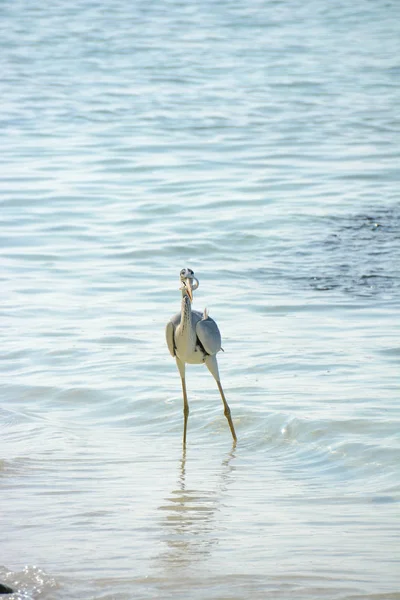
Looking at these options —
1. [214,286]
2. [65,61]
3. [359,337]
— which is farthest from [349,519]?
[65,61]

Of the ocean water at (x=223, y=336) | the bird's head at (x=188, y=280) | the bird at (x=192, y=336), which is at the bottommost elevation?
the ocean water at (x=223, y=336)

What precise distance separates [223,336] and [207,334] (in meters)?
2.83

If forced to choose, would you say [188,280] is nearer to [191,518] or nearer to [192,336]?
[192,336]

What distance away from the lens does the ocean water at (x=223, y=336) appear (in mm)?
4922

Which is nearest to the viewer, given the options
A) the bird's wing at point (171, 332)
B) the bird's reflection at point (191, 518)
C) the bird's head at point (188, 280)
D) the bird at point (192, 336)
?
the bird's reflection at point (191, 518)

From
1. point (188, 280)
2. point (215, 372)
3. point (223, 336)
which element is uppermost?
point (188, 280)

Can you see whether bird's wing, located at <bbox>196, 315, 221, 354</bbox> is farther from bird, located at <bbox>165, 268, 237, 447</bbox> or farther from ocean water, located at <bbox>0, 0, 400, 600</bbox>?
ocean water, located at <bbox>0, 0, 400, 600</bbox>

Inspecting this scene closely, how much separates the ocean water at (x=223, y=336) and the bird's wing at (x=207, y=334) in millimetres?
671

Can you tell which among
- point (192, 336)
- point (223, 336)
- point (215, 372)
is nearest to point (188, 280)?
point (192, 336)

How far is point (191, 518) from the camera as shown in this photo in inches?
216

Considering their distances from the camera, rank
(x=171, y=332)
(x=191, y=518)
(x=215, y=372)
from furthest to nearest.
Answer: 1. (x=215, y=372)
2. (x=171, y=332)
3. (x=191, y=518)

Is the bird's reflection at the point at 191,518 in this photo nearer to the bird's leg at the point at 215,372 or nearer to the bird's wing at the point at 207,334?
the bird's leg at the point at 215,372

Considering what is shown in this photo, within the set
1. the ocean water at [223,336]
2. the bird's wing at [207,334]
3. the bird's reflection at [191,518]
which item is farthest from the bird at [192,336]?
the bird's reflection at [191,518]

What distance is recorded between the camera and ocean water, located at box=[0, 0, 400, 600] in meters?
4.92
